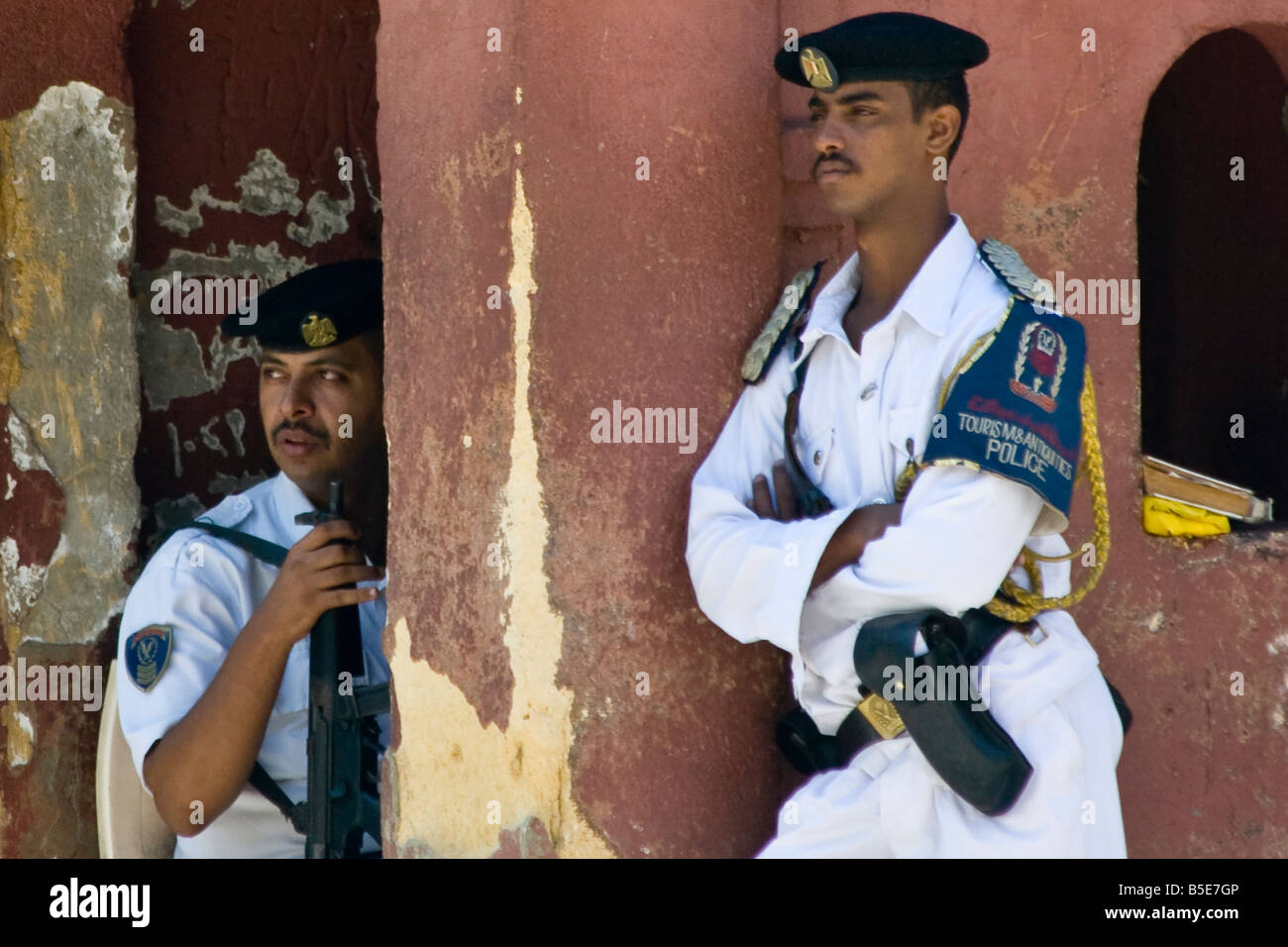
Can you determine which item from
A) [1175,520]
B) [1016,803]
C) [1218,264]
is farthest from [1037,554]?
[1218,264]

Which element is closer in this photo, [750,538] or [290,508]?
[750,538]

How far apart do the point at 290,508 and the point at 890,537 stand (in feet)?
5.33

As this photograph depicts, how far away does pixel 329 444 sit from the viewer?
135 inches

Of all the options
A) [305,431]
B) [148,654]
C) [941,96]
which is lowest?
[148,654]

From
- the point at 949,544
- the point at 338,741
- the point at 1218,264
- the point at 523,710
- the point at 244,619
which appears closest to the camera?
the point at 949,544

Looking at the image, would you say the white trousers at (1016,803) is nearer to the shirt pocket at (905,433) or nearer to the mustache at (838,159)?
the shirt pocket at (905,433)

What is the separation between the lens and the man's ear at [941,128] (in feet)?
8.27

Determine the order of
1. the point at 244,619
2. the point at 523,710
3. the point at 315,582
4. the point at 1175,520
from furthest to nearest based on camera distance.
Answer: the point at 244,619
the point at 315,582
the point at 1175,520
the point at 523,710

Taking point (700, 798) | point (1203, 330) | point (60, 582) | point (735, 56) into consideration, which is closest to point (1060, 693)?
point (700, 798)

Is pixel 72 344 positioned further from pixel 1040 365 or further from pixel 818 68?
pixel 1040 365

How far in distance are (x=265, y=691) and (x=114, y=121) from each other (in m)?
1.50

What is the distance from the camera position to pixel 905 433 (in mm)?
2396

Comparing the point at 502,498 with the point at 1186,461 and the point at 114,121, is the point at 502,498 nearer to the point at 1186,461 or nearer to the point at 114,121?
the point at 114,121

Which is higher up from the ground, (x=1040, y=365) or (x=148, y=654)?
(x=1040, y=365)
